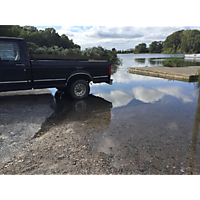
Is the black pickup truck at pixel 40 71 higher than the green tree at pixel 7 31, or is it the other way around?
the green tree at pixel 7 31

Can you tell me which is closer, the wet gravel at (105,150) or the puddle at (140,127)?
the wet gravel at (105,150)

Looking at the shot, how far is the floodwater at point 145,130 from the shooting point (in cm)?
316

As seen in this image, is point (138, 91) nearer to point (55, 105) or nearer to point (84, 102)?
point (84, 102)

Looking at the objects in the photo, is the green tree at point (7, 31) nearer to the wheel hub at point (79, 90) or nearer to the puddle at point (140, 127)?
the puddle at point (140, 127)

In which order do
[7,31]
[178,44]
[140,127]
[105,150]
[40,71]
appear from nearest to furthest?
[105,150] → [140,127] → [40,71] → [7,31] → [178,44]

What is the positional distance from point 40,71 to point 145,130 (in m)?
4.56

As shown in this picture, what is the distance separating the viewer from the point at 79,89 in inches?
286

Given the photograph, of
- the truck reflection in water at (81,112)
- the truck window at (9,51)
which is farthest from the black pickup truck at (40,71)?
the truck reflection in water at (81,112)

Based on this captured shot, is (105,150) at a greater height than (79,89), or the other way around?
(79,89)

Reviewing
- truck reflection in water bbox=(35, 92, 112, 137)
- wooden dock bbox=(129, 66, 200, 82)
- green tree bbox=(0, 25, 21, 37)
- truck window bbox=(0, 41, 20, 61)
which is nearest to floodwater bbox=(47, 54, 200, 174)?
truck reflection in water bbox=(35, 92, 112, 137)

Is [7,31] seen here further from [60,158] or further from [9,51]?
[60,158]

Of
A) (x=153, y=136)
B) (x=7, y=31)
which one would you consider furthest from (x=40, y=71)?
(x=7, y=31)

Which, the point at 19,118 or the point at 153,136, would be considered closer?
the point at 153,136

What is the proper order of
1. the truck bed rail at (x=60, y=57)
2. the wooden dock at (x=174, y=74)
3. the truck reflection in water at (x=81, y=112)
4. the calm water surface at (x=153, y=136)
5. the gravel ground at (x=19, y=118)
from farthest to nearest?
the wooden dock at (x=174, y=74)
the truck bed rail at (x=60, y=57)
the truck reflection in water at (x=81, y=112)
the gravel ground at (x=19, y=118)
the calm water surface at (x=153, y=136)
